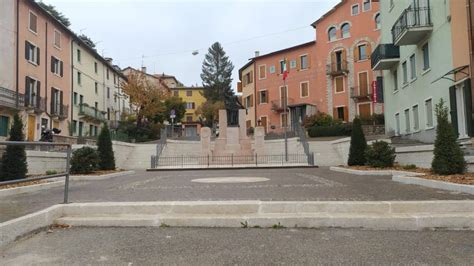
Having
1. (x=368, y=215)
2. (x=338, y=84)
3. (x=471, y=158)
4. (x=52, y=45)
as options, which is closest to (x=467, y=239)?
(x=368, y=215)

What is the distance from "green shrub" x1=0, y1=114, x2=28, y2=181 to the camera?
24.5 ft

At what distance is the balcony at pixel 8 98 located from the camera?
27164 mm

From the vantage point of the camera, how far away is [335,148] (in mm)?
25344

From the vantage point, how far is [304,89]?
1876 inches

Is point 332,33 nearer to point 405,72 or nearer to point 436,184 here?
point 405,72

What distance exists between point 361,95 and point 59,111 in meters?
31.0

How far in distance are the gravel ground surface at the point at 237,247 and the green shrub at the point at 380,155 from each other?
397 inches

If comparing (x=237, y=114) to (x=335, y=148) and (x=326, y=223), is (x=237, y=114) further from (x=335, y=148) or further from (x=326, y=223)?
(x=326, y=223)

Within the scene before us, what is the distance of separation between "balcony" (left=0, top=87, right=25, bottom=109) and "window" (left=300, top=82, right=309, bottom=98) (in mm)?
31176

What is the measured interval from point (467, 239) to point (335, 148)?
20820 mm

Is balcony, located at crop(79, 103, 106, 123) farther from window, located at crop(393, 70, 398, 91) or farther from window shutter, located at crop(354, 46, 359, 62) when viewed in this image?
window, located at crop(393, 70, 398, 91)

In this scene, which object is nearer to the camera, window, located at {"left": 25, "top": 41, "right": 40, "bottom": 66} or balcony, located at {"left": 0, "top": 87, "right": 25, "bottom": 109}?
balcony, located at {"left": 0, "top": 87, "right": 25, "bottom": 109}

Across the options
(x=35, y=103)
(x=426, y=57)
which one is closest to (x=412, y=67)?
(x=426, y=57)

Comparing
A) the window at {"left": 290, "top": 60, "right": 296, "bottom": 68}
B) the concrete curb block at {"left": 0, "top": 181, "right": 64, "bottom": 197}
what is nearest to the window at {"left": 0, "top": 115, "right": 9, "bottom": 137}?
the concrete curb block at {"left": 0, "top": 181, "right": 64, "bottom": 197}
